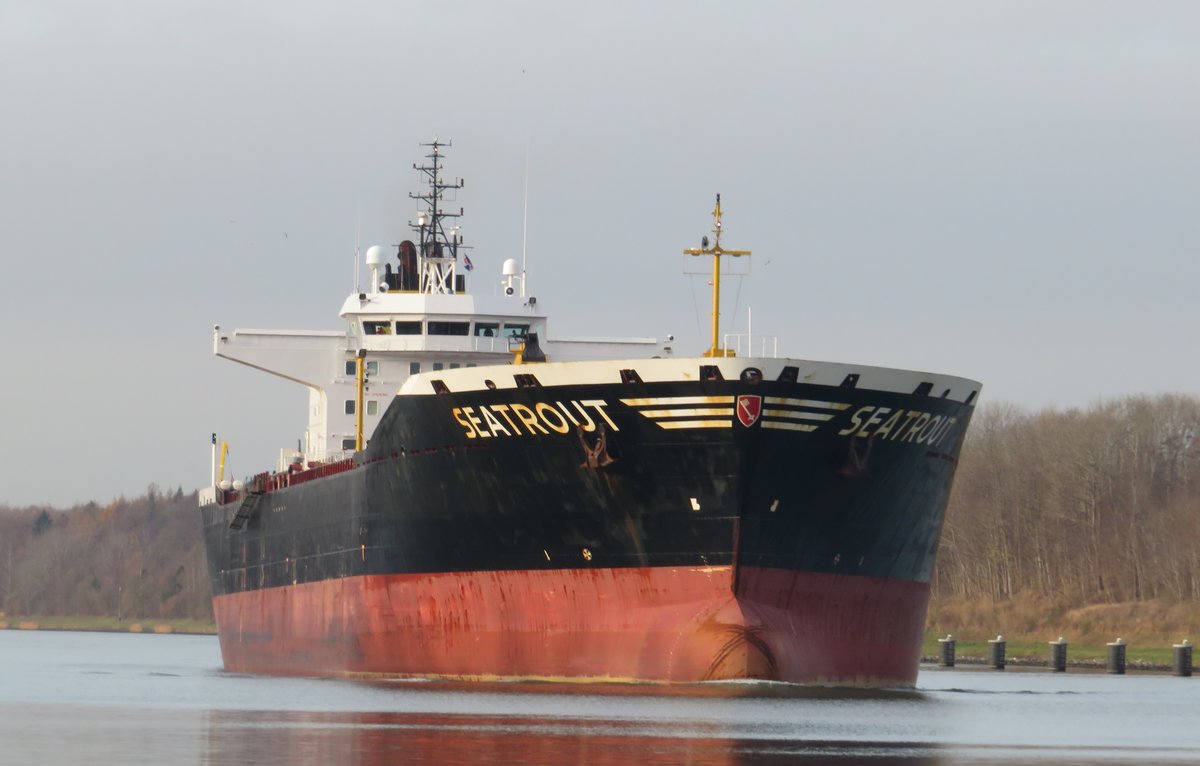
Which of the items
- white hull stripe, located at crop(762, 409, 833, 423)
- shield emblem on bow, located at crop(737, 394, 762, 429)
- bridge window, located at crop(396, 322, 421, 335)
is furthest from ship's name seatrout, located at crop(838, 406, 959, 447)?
bridge window, located at crop(396, 322, 421, 335)

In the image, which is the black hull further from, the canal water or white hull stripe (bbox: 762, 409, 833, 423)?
the canal water

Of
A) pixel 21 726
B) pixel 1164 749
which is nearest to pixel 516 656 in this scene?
pixel 21 726

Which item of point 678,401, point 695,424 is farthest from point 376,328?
point 695,424

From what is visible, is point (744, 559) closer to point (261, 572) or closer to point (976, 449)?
point (261, 572)

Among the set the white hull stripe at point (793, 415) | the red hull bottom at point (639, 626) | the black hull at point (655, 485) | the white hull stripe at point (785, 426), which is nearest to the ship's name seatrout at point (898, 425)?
the black hull at point (655, 485)

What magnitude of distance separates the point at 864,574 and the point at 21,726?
14.0 meters

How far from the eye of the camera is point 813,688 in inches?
1222

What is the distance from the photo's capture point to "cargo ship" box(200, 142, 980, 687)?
30.3m

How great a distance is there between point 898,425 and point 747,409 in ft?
10.5

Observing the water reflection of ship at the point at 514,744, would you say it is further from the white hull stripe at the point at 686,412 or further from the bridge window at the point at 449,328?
the bridge window at the point at 449,328

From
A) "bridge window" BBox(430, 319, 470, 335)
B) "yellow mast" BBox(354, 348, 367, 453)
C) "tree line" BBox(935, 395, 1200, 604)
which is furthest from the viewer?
"tree line" BBox(935, 395, 1200, 604)

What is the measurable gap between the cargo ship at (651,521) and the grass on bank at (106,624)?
103985mm

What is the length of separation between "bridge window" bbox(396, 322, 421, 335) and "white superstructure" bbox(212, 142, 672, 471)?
0.8 inches

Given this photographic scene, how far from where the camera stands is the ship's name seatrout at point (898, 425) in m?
31.4
